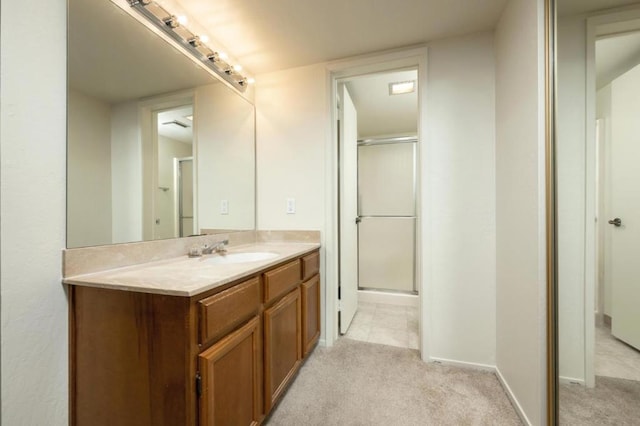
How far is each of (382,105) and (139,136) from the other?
244cm

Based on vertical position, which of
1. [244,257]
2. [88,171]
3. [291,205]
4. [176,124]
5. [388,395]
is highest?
[176,124]

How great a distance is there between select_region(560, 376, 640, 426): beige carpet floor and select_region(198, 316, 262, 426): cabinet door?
4.30 ft

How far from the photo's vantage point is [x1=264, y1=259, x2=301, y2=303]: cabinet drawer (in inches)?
48.9

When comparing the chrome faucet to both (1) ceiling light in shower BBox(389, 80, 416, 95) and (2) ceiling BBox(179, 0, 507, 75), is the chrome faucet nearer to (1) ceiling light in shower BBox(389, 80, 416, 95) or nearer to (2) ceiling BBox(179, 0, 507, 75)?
(2) ceiling BBox(179, 0, 507, 75)

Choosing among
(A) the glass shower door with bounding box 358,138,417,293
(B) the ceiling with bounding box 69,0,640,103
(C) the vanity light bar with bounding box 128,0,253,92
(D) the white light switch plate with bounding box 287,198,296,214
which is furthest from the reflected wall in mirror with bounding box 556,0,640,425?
(A) the glass shower door with bounding box 358,138,417,293

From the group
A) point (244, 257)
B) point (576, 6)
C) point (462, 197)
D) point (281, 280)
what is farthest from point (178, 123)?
point (576, 6)

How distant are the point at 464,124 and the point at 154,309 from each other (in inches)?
79.7

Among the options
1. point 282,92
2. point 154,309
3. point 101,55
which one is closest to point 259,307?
point 154,309

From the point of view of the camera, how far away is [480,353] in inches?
67.3

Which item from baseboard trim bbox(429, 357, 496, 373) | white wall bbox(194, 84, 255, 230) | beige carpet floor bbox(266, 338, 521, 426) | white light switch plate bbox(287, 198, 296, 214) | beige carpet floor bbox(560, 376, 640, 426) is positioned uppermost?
white wall bbox(194, 84, 255, 230)

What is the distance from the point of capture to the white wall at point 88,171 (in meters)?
0.99

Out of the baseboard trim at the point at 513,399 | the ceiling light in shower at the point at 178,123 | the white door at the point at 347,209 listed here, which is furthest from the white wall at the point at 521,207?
the ceiling light in shower at the point at 178,123

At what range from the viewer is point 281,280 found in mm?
1378

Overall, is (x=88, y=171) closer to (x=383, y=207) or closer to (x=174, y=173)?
(x=174, y=173)
